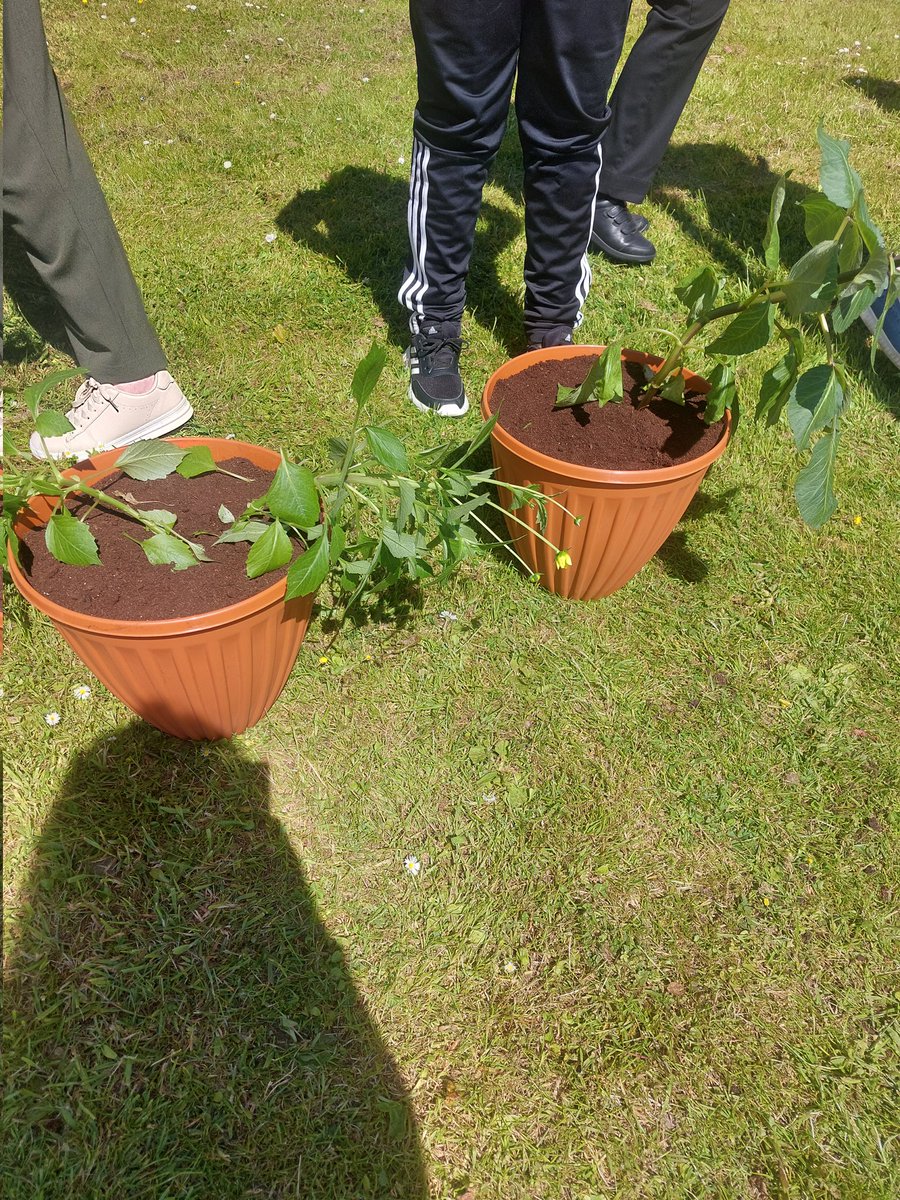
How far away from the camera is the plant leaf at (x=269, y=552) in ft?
4.86

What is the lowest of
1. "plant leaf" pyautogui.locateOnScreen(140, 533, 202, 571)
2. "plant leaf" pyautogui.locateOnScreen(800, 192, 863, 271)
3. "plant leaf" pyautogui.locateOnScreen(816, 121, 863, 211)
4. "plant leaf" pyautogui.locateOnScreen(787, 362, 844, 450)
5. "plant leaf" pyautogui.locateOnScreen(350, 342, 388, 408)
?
"plant leaf" pyautogui.locateOnScreen(140, 533, 202, 571)

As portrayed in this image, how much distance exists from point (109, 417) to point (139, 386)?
0.13 metres

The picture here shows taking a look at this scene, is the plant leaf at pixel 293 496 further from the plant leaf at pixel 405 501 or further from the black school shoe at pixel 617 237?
the black school shoe at pixel 617 237

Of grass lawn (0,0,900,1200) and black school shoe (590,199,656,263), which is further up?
black school shoe (590,199,656,263)

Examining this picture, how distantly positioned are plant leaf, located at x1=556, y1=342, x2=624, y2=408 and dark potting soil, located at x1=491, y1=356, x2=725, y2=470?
4cm

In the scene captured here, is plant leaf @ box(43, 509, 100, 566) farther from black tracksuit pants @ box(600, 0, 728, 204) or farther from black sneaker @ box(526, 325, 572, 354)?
black tracksuit pants @ box(600, 0, 728, 204)

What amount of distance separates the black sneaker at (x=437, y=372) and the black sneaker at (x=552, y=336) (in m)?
0.27

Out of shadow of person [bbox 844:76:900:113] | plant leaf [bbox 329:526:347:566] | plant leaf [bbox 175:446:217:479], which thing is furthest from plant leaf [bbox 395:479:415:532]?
shadow of person [bbox 844:76:900:113]

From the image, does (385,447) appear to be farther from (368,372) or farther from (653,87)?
(653,87)

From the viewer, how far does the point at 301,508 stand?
147 cm

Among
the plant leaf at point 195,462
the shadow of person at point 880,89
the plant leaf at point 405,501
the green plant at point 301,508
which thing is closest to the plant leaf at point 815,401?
the green plant at point 301,508

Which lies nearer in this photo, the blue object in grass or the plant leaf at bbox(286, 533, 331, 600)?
the plant leaf at bbox(286, 533, 331, 600)

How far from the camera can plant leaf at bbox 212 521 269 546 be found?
1564 millimetres

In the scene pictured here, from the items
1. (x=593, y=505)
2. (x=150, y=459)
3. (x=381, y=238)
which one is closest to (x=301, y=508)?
(x=150, y=459)
